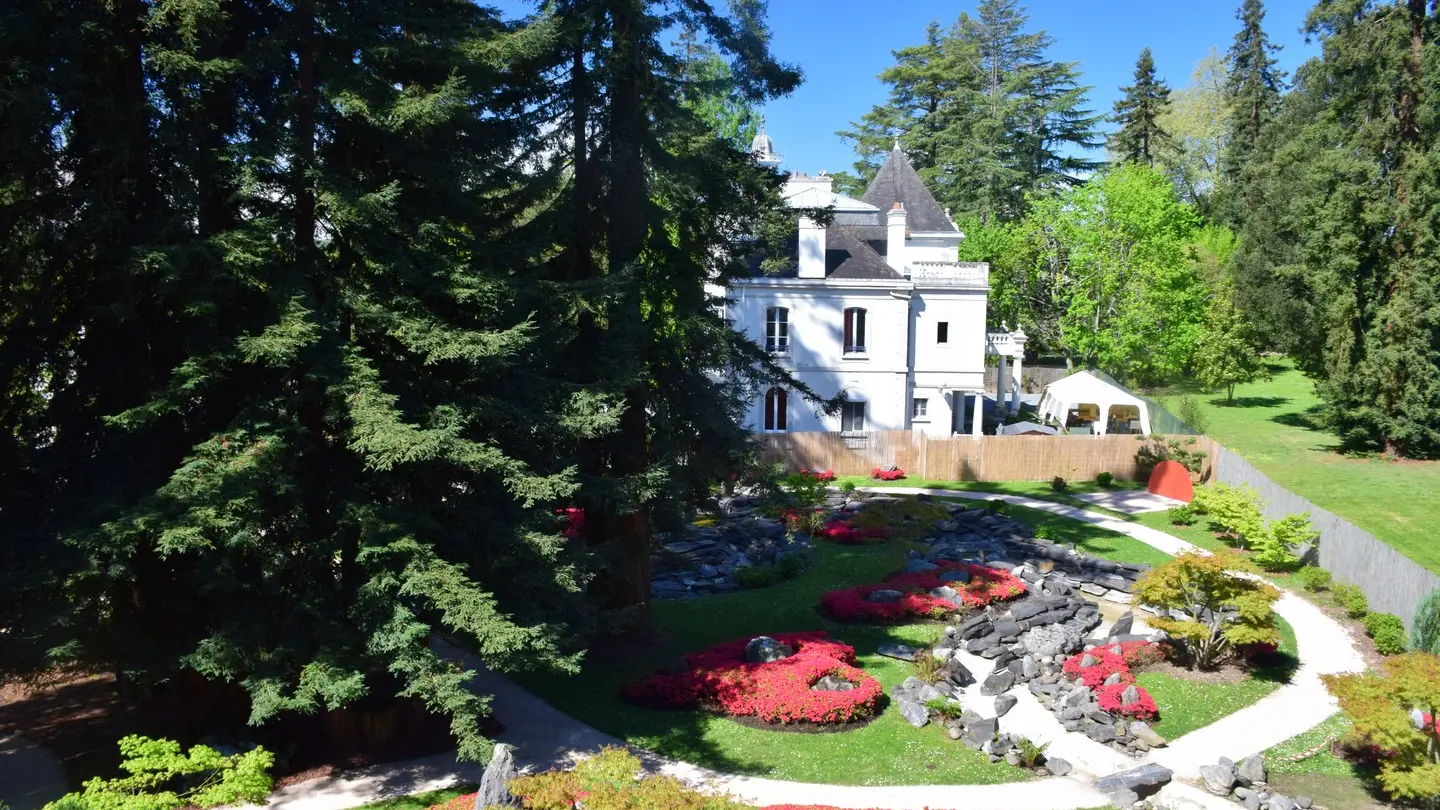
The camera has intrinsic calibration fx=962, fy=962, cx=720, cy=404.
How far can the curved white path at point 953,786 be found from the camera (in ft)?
41.8

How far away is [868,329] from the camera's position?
38.3 m

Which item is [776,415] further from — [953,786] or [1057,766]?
[953,786]

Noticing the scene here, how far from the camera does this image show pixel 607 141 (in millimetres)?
16891

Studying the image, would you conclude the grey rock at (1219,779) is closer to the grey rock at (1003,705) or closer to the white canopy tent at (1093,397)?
the grey rock at (1003,705)

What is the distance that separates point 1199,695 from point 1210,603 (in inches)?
74.6

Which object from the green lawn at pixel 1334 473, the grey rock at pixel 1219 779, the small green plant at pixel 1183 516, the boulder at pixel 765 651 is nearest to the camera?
the grey rock at pixel 1219 779

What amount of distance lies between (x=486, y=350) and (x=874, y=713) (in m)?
8.65

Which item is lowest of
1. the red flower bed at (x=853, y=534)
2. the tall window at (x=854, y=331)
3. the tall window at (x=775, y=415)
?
the red flower bed at (x=853, y=534)

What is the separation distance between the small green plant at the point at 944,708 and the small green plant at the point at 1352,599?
11277 mm

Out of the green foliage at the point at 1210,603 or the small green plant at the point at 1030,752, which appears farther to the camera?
the green foliage at the point at 1210,603

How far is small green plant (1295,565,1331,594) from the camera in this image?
23.3 meters

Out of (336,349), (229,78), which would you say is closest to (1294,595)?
(336,349)

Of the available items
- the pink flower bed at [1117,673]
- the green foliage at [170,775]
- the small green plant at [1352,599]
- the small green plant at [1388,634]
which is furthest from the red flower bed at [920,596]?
the green foliage at [170,775]

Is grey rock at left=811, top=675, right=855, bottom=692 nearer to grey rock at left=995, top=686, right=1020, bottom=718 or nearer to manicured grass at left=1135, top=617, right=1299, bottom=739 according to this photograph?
grey rock at left=995, top=686, right=1020, bottom=718
